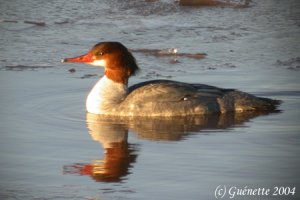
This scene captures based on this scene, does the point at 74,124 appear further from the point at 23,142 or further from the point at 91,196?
the point at 91,196

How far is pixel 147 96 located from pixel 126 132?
927 millimetres

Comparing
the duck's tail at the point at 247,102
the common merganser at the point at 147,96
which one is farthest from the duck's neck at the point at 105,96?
the duck's tail at the point at 247,102

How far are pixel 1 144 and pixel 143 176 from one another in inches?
69.7

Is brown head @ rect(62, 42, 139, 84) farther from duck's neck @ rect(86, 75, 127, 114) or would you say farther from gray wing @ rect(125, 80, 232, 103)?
gray wing @ rect(125, 80, 232, 103)

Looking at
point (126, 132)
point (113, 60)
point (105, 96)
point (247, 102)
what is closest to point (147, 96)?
point (105, 96)

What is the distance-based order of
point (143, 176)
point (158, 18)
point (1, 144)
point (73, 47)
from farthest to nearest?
point (158, 18)
point (73, 47)
point (1, 144)
point (143, 176)

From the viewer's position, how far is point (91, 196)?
7.27 meters

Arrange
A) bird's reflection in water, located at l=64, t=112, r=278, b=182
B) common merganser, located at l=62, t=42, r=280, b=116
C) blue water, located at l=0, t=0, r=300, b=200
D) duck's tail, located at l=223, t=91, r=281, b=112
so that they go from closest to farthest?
blue water, located at l=0, t=0, r=300, b=200 < bird's reflection in water, located at l=64, t=112, r=278, b=182 < common merganser, located at l=62, t=42, r=280, b=116 < duck's tail, located at l=223, t=91, r=281, b=112

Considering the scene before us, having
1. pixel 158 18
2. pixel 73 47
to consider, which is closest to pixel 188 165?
pixel 73 47


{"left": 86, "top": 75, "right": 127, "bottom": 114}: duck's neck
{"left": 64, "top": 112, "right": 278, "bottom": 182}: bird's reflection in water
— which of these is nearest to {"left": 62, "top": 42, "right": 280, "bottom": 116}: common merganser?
{"left": 86, "top": 75, "right": 127, "bottom": 114}: duck's neck

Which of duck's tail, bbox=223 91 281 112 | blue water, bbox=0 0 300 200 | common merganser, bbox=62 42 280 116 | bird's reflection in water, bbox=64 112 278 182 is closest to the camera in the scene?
blue water, bbox=0 0 300 200

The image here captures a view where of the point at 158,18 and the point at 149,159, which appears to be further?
the point at 158,18

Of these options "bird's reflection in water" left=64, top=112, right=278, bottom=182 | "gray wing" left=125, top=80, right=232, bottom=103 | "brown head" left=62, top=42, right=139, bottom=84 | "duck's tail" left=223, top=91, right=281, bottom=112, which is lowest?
"bird's reflection in water" left=64, top=112, right=278, bottom=182

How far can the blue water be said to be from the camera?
7.74 meters
